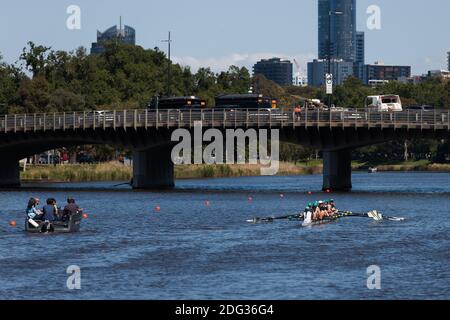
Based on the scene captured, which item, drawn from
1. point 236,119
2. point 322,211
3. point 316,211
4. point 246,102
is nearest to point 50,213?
point 316,211

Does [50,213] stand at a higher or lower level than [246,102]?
lower

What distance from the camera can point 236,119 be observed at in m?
118

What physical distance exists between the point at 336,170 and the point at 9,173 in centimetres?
3911

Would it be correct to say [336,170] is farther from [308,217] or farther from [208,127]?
→ [308,217]

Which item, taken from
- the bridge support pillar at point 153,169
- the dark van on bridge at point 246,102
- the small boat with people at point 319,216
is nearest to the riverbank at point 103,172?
the dark van on bridge at point 246,102

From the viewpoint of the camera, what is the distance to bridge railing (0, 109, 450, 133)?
114 metres

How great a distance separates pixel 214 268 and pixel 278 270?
297 centimetres

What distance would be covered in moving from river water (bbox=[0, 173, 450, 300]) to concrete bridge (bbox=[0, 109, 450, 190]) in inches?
606

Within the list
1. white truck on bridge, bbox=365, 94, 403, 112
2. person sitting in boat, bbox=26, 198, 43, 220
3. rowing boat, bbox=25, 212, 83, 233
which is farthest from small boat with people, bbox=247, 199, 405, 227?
white truck on bridge, bbox=365, 94, 403, 112

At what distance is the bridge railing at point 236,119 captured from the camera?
114 meters

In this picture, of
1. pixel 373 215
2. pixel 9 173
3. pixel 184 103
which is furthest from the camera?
pixel 184 103

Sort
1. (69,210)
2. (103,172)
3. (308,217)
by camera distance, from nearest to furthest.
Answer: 1. (69,210)
2. (308,217)
3. (103,172)

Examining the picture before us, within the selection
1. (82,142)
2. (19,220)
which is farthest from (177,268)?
→ (82,142)

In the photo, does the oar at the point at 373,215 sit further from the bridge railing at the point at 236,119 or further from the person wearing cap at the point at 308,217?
the bridge railing at the point at 236,119
